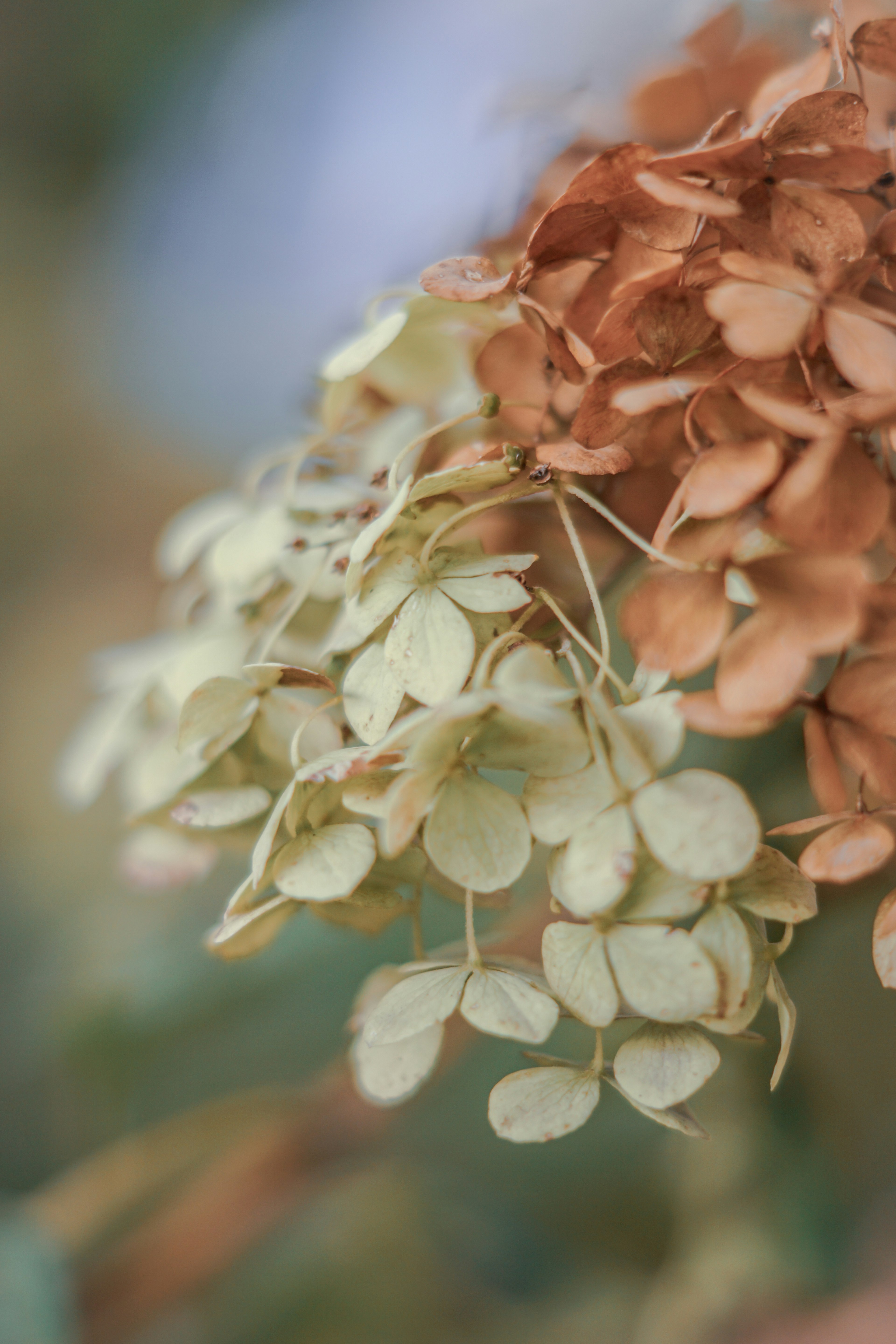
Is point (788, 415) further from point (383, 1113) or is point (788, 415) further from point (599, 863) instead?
point (383, 1113)

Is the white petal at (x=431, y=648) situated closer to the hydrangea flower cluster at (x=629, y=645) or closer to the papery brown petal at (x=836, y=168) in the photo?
the hydrangea flower cluster at (x=629, y=645)

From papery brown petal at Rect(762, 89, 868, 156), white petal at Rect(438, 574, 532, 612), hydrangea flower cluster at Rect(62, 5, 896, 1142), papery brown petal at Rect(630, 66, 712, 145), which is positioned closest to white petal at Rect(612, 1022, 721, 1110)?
hydrangea flower cluster at Rect(62, 5, 896, 1142)

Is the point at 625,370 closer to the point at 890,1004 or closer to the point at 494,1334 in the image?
the point at 890,1004

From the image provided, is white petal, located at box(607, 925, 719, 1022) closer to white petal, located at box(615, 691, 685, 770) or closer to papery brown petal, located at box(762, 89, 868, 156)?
white petal, located at box(615, 691, 685, 770)

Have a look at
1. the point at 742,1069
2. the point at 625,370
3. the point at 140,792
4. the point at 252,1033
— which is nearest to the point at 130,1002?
the point at 252,1033

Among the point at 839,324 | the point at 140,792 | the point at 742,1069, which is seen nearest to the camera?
the point at 839,324

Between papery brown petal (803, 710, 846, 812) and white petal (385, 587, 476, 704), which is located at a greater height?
white petal (385, 587, 476, 704)

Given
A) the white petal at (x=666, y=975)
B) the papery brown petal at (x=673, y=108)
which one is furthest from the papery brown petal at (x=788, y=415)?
the papery brown petal at (x=673, y=108)
